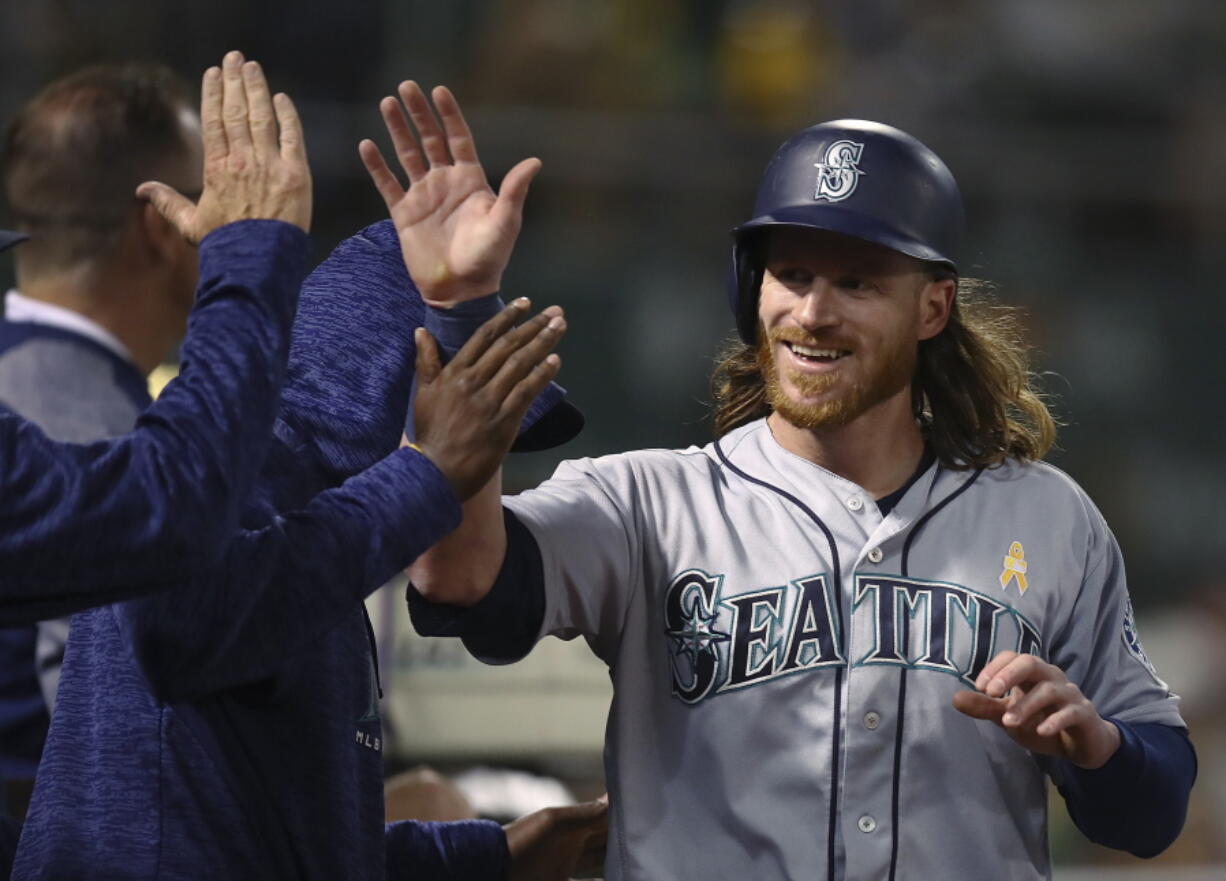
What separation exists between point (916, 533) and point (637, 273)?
373cm

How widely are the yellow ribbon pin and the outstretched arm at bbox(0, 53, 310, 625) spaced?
1118 mm

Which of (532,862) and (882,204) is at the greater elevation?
(882,204)

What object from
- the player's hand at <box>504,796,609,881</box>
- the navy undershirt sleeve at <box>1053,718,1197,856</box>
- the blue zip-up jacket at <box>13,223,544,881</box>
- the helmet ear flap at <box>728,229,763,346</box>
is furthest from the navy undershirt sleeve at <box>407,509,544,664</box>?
the navy undershirt sleeve at <box>1053,718,1197,856</box>

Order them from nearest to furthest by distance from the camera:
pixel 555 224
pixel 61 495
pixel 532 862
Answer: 1. pixel 61 495
2. pixel 532 862
3. pixel 555 224

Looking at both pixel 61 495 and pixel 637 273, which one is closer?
pixel 61 495

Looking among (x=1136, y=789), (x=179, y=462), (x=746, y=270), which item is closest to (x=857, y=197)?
(x=746, y=270)

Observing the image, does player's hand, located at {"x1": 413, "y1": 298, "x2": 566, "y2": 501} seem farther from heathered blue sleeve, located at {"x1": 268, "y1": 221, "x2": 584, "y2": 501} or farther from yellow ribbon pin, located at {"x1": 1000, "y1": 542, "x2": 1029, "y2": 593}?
yellow ribbon pin, located at {"x1": 1000, "y1": 542, "x2": 1029, "y2": 593}

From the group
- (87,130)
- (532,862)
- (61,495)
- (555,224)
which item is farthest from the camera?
(555,224)

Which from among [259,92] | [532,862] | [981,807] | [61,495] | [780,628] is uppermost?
[259,92]

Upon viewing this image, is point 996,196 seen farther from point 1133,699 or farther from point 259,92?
point 259,92

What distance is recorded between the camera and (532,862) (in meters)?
2.63

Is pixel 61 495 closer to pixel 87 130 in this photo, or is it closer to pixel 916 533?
pixel 916 533

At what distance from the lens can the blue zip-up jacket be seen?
184 cm

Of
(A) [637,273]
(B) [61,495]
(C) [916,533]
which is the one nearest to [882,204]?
(C) [916,533]
